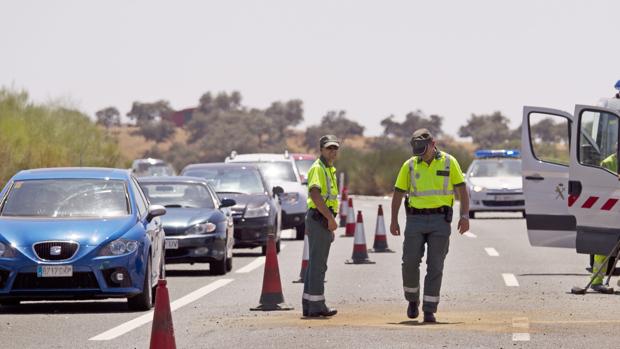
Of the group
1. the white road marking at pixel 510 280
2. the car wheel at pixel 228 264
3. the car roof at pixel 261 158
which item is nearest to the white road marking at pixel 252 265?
the car wheel at pixel 228 264

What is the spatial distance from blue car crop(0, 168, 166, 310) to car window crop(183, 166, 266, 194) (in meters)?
9.22

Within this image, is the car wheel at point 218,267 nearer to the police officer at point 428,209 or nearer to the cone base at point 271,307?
the cone base at point 271,307

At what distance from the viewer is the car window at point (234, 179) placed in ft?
85.2

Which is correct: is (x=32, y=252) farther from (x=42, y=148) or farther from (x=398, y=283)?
(x=42, y=148)

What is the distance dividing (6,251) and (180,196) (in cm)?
759

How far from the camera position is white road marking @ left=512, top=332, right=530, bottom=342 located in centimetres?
1252

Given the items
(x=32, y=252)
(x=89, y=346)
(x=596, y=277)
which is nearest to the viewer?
(x=89, y=346)

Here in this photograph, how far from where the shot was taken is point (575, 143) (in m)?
18.0

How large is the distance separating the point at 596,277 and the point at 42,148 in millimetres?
32260

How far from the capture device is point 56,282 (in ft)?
49.6

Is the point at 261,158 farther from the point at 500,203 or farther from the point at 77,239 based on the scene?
the point at 77,239

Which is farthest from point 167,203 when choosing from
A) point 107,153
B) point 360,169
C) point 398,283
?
point 360,169

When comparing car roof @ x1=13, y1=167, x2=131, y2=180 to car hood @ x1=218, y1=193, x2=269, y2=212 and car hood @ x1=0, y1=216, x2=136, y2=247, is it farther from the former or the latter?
car hood @ x1=218, y1=193, x2=269, y2=212

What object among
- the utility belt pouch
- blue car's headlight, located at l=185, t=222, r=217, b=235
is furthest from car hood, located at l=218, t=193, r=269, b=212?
the utility belt pouch
